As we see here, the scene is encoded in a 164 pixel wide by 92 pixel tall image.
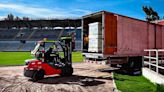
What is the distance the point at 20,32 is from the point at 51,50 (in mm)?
81432

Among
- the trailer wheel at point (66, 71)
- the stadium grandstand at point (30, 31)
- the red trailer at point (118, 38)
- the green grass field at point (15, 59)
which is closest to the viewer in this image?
the trailer wheel at point (66, 71)

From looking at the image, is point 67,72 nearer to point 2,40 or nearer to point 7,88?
point 7,88

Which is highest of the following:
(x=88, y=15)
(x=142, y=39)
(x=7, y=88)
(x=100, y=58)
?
(x=88, y=15)

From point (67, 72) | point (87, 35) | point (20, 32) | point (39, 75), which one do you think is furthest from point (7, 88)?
point (20, 32)

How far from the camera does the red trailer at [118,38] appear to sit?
15468 mm

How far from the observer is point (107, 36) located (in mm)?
15422

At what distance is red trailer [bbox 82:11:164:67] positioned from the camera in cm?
1547

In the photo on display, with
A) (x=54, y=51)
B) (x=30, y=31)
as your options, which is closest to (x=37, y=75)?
(x=54, y=51)

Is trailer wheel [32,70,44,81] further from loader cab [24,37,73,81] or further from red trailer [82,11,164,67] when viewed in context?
red trailer [82,11,164,67]

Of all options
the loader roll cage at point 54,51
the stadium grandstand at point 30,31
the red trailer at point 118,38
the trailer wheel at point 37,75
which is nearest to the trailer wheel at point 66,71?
the loader roll cage at point 54,51

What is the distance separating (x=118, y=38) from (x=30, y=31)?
8021 centimetres

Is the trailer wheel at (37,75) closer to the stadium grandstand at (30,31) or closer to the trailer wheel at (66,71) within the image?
the trailer wheel at (66,71)

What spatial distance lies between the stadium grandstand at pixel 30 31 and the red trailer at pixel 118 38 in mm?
64355

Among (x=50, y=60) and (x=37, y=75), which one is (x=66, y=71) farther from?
(x=37, y=75)
